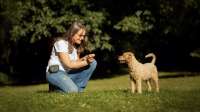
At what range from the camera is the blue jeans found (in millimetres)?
13153

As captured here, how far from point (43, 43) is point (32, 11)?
16.8ft

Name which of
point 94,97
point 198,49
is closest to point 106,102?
point 94,97

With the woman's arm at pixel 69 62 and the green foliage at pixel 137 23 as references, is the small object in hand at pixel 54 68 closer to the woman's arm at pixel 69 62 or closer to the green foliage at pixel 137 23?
the woman's arm at pixel 69 62

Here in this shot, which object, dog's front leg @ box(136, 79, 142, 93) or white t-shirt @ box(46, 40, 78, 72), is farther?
white t-shirt @ box(46, 40, 78, 72)

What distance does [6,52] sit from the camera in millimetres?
41625

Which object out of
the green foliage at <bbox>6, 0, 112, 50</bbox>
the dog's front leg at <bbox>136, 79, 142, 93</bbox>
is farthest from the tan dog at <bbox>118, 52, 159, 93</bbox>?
the green foliage at <bbox>6, 0, 112, 50</bbox>

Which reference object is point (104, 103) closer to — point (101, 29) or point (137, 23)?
point (137, 23)

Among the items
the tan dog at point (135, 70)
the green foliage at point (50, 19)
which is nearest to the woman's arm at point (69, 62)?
the tan dog at point (135, 70)

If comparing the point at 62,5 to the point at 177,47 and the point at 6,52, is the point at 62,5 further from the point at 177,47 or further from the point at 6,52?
the point at 177,47

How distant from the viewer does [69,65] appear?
13141 millimetres

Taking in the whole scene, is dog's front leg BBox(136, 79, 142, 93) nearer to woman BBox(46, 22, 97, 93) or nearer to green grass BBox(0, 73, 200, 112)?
green grass BBox(0, 73, 200, 112)

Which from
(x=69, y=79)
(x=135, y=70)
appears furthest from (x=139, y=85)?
(x=69, y=79)

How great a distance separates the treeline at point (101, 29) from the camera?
3428cm

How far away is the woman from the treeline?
17198 millimetres
